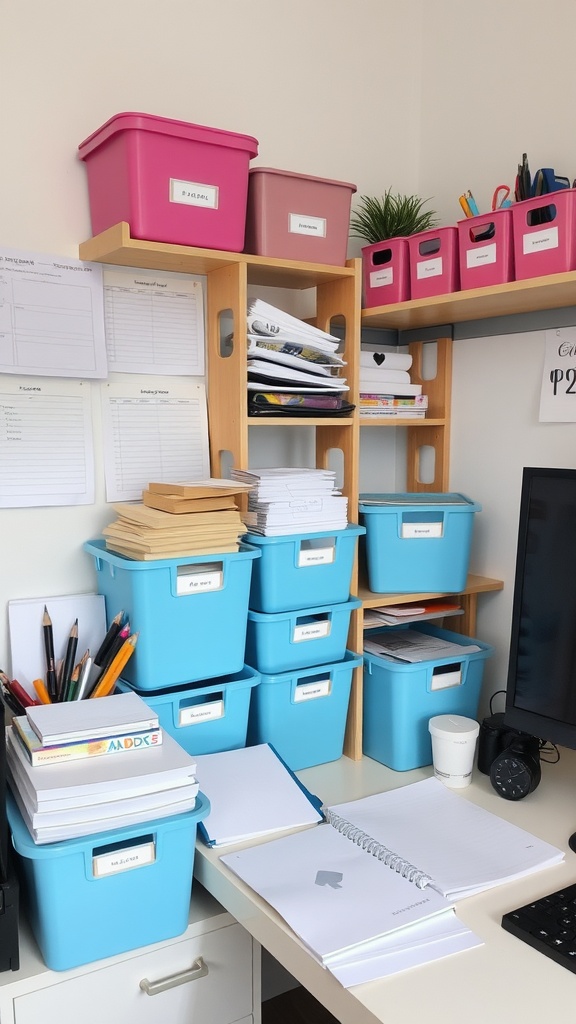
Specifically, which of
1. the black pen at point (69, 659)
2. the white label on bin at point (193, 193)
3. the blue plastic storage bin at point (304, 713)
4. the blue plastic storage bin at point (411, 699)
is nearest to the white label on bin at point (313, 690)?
the blue plastic storage bin at point (304, 713)

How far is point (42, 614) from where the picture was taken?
1.55m

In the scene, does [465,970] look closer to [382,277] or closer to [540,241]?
[540,241]

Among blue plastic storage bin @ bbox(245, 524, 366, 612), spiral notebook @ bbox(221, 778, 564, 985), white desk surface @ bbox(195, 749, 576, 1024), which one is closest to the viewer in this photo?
white desk surface @ bbox(195, 749, 576, 1024)

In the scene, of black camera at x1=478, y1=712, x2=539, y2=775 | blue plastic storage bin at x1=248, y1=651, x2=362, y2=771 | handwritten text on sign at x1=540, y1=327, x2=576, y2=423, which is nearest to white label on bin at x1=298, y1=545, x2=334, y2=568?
blue plastic storage bin at x1=248, y1=651, x2=362, y2=771

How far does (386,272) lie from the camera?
176 centimetres

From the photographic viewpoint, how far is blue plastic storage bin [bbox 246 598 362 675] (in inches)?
60.9

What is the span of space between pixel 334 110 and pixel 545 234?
0.71 metres

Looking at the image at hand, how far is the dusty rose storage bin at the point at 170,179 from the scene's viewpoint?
1.38 metres

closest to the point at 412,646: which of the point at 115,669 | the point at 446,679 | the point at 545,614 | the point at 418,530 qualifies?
the point at 446,679

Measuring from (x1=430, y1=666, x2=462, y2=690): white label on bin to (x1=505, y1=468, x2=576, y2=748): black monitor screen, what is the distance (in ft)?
0.82

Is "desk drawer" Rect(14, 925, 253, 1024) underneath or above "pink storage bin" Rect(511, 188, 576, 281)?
underneath

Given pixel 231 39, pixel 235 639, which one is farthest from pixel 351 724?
pixel 231 39

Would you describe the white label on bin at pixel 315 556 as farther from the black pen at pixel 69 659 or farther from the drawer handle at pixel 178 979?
the drawer handle at pixel 178 979

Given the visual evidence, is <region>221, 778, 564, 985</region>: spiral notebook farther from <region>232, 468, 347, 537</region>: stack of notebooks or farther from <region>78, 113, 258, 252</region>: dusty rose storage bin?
<region>78, 113, 258, 252</region>: dusty rose storage bin
